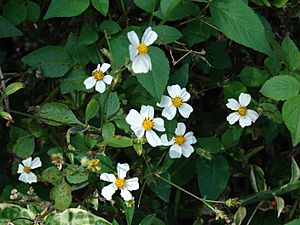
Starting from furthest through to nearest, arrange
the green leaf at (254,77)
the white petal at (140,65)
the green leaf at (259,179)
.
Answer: the green leaf at (259,179)
the green leaf at (254,77)
the white petal at (140,65)

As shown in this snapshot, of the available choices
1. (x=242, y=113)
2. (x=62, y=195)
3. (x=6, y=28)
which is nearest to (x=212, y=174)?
(x=242, y=113)

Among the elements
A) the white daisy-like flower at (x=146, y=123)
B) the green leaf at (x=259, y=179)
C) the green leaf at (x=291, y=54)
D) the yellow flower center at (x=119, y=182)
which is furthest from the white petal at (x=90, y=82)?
the green leaf at (x=259, y=179)

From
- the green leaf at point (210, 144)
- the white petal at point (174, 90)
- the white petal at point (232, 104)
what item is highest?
the white petal at point (174, 90)

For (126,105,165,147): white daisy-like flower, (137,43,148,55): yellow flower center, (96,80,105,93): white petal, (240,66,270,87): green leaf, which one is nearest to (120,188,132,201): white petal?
(126,105,165,147): white daisy-like flower

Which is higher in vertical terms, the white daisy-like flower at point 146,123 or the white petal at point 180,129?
the white daisy-like flower at point 146,123

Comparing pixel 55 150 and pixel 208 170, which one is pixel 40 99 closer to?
pixel 55 150

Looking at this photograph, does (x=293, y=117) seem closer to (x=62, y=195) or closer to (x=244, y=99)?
(x=244, y=99)

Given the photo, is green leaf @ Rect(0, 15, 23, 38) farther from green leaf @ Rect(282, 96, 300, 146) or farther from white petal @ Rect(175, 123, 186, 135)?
green leaf @ Rect(282, 96, 300, 146)

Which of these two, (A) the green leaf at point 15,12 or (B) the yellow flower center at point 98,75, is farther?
(A) the green leaf at point 15,12

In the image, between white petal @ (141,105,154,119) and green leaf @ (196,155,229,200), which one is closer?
white petal @ (141,105,154,119)

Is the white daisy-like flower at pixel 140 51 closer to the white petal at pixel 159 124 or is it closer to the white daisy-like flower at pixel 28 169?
the white petal at pixel 159 124
